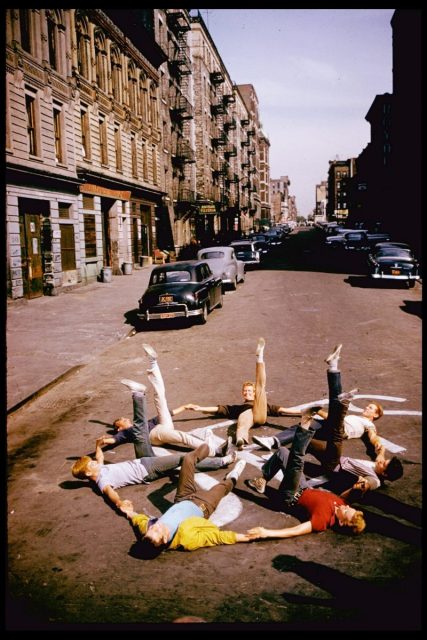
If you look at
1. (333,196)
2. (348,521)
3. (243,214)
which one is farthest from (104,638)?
(333,196)

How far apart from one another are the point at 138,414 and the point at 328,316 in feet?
34.9

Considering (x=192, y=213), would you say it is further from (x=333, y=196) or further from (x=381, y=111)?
(x=333, y=196)

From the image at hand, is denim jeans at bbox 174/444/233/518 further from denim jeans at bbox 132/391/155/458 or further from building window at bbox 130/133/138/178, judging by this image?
building window at bbox 130/133/138/178

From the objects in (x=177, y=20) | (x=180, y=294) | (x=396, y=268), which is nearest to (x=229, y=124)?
(x=177, y=20)

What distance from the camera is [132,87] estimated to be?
33312 millimetres

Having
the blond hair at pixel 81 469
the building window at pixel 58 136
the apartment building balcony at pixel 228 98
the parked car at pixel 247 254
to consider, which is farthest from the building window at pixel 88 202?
the apartment building balcony at pixel 228 98

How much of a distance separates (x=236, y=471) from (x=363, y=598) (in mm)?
2110

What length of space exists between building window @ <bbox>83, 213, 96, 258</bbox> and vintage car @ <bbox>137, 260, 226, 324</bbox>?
11033mm

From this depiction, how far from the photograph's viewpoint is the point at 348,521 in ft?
15.2

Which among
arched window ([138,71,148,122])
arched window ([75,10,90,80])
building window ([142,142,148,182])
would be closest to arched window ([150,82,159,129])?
arched window ([138,71,148,122])

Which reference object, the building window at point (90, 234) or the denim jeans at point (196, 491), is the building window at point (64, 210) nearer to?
the building window at point (90, 234)

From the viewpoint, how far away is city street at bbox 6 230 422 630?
3.74 m

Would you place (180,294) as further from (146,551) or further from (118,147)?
(118,147)

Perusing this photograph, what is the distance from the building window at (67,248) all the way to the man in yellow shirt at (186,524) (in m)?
19.9
